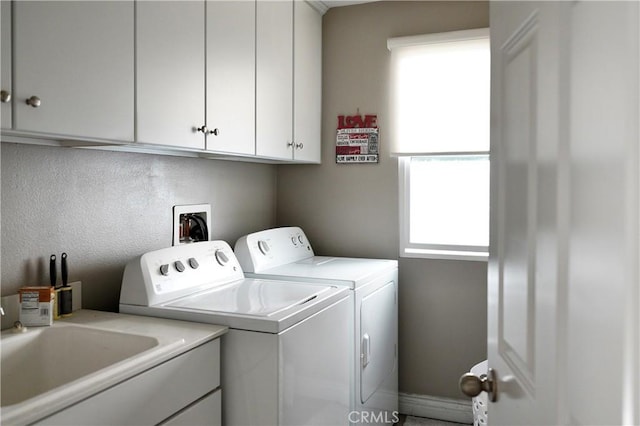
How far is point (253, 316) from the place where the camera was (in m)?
1.67

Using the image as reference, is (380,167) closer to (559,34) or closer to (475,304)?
(475,304)

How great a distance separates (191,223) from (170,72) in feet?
3.02

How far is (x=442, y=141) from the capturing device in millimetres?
2896

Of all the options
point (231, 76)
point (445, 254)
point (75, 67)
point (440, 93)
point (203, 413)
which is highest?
point (440, 93)

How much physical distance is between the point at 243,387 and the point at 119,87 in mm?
1024

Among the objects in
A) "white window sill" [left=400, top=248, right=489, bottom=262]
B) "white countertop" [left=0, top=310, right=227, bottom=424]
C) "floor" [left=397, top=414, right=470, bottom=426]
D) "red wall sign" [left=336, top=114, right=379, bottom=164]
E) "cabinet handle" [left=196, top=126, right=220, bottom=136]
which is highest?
"red wall sign" [left=336, top=114, right=379, bottom=164]

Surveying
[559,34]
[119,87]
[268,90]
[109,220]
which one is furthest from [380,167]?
[559,34]

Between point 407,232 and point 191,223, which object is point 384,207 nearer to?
point 407,232

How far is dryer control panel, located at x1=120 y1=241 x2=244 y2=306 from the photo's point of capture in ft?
6.07

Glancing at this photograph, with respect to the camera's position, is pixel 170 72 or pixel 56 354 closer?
pixel 56 354

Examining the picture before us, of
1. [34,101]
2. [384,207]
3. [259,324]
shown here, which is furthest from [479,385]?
[384,207]

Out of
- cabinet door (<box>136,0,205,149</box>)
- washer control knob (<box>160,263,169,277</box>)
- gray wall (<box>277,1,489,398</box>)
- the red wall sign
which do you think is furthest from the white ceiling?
washer control knob (<box>160,263,169,277</box>)

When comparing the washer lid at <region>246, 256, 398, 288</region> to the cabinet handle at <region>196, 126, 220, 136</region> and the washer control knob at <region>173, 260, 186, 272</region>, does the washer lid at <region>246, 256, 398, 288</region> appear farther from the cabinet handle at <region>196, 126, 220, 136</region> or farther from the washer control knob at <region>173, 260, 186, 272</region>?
the cabinet handle at <region>196, 126, 220, 136</region>

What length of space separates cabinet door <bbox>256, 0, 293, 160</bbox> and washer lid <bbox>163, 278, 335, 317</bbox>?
617 millimetres
